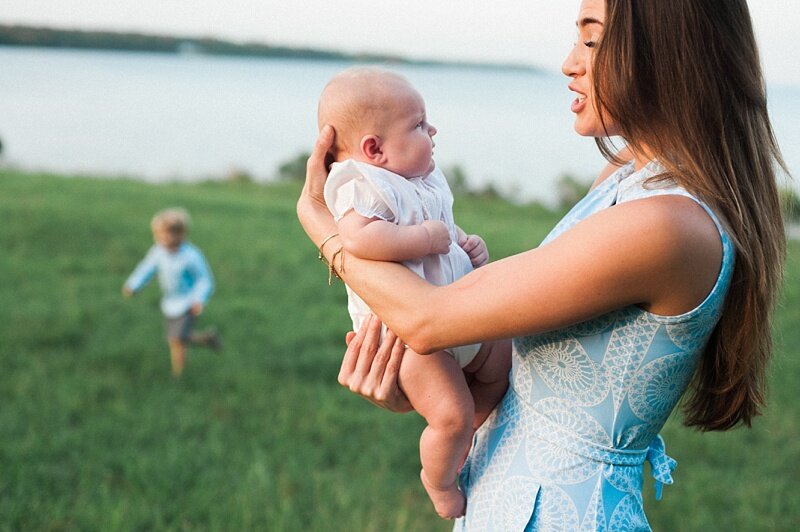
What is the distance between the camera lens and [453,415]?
A: 6.10 ft

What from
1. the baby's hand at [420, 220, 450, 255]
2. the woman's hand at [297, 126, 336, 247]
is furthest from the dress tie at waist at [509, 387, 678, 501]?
the woman's hand at [297, 126, 336, 247]

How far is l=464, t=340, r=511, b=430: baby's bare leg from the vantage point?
1.97 meters

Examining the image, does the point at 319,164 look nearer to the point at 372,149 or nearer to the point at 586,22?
the point at 372,149

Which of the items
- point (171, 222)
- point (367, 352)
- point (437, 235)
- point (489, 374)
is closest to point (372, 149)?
point (437, 235)

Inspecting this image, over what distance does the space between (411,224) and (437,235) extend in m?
0.08

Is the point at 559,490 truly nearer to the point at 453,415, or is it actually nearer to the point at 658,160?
the point at 453,415

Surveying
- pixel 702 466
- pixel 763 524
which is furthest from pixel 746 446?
pixel 763 524

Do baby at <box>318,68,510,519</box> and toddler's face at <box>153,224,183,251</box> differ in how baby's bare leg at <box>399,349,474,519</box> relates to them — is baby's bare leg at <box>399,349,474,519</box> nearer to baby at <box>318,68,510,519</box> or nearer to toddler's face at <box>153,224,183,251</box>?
baby at <box>318,68,510,519</box>

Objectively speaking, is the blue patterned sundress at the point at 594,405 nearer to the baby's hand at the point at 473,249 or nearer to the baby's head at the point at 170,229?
the baby's hand at the point at 473,249

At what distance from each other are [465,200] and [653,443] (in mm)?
13352

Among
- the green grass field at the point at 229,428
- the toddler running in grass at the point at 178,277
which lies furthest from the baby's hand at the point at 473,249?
the toddler running in grass at the point at 178,277

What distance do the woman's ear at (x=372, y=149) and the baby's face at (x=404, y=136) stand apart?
1 centimetres

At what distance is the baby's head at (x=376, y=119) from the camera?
1928 mm

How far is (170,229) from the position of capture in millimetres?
6105
